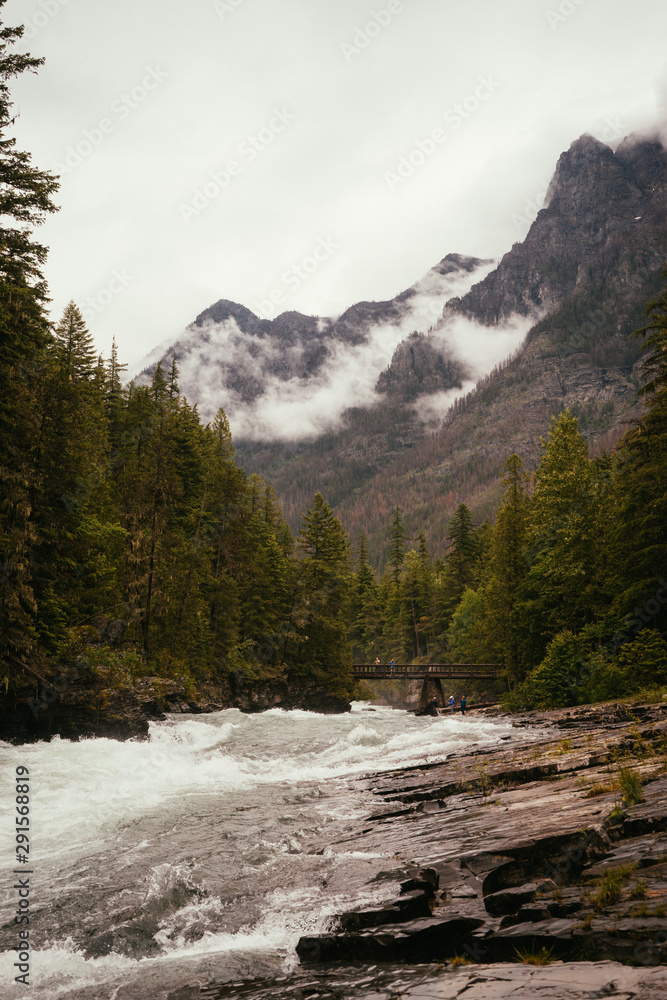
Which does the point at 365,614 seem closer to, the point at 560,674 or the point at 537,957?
the point at 560,674

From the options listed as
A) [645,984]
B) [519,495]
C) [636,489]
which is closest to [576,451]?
[519,495]

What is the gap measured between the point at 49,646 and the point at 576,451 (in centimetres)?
3144

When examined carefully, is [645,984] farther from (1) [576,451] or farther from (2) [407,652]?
(2) [407,652]

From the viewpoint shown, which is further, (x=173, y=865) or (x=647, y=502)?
(x=647, y=502)

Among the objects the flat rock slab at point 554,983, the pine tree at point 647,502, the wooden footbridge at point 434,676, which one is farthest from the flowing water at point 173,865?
the wooden footbridge at point 434,676

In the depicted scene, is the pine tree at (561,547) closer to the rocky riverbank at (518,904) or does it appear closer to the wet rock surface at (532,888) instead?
the wet rock surface at (532,888)

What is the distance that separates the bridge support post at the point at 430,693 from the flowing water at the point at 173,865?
114 ft

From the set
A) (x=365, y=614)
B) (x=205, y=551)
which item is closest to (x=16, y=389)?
(x=205, y=551)

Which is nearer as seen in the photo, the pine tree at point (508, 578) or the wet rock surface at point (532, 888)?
the wet rock surface at point (532, 888)

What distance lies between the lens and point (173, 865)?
33.8 feet

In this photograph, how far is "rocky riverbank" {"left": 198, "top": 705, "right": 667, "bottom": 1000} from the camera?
4941mm

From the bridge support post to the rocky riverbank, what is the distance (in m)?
45.0

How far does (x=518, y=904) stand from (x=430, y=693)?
52404mm

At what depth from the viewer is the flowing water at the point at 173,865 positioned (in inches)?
284
